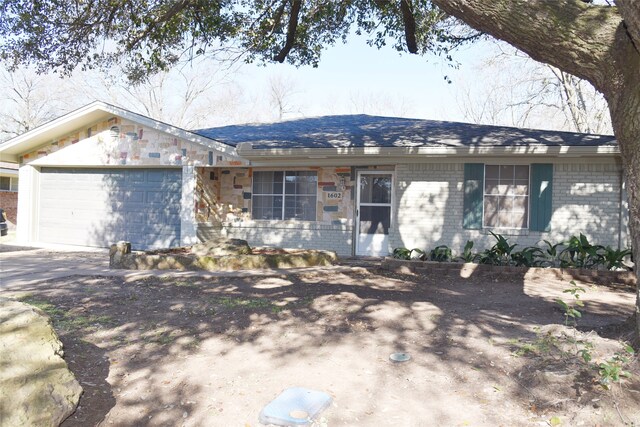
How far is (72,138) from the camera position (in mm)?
14000

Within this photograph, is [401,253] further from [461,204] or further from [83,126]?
[83,126]

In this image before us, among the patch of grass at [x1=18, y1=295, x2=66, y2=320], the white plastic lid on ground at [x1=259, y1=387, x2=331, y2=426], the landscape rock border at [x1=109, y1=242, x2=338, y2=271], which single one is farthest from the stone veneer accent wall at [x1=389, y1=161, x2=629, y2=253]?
the white plastic lid on ground at [x1=259, y1=387, x2=331, y2=426]

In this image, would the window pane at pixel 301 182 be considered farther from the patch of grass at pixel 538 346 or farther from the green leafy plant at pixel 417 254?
the patch of grass at pixel 538 346

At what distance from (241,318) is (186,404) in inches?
82.9

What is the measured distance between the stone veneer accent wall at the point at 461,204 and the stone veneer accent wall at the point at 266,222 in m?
1.32

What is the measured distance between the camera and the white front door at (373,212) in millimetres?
11953

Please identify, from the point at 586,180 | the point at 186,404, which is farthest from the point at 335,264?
the point at 186,404

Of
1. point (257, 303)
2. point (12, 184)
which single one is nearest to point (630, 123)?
point (257, 303)

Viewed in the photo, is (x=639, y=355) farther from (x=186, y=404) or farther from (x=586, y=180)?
(x=586, y=180)

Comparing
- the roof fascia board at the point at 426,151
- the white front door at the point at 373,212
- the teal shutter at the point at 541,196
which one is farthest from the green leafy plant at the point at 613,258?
the white front door at the point at 373,212

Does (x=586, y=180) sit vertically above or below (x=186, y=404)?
above

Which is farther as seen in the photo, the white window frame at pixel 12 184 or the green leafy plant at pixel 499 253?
the white window frame at pixel 12 184

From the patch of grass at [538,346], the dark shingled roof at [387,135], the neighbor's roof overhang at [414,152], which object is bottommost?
the patch of grass at [538,346]

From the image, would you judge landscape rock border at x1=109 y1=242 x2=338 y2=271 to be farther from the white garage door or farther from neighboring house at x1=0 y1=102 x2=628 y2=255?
the white garage door
